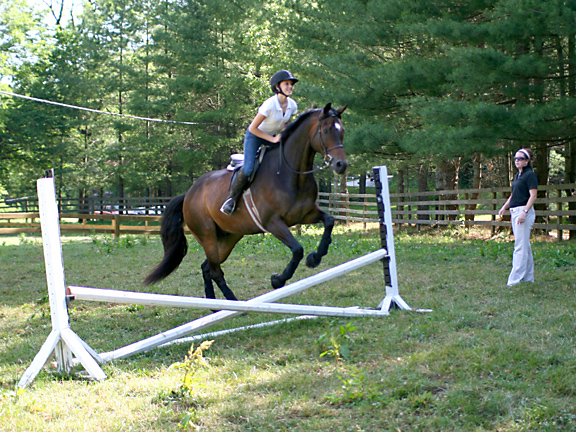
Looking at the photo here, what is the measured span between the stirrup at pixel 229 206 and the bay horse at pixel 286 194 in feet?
0.35

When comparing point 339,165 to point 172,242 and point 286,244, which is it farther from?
point 172,242

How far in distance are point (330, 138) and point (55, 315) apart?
3.02 m

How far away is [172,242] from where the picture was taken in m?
7.21

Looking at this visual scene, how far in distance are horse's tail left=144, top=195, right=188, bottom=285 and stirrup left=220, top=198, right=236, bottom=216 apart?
1.41 m

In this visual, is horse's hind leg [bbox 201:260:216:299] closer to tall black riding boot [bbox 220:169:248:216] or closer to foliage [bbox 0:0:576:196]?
tall black riding boot [bbox 220:169:248:216]

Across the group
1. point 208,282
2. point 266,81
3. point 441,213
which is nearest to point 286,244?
point 208,282

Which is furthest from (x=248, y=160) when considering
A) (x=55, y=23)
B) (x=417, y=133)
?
(x=55, y=23)

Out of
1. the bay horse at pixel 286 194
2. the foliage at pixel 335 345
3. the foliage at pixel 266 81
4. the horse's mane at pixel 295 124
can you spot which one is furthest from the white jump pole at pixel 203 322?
the foliage at pixel 266 81

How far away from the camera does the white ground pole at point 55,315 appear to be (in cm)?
385

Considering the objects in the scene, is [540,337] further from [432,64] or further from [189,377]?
[432,64]

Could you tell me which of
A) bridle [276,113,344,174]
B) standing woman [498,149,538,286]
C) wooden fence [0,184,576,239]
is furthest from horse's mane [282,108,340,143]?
wooden fence [0,184,576,239]

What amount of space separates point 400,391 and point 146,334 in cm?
320

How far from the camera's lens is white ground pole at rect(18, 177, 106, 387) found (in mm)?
3854

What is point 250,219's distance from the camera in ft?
19.9
